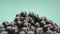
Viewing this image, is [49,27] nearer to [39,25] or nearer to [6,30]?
[39,25]

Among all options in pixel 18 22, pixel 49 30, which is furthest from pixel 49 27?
pixel 18 22

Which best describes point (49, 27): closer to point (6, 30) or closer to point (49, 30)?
point (49, 30)

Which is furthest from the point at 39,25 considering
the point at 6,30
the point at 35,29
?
the point at 6,30

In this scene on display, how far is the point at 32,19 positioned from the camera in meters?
0.57

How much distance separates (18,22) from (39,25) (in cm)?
8

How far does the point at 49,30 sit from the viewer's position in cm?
53

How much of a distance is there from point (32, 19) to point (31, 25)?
0.11 feet

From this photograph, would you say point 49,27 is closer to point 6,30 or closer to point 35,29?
point 35,29

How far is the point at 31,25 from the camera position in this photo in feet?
1.79

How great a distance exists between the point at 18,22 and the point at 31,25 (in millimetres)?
52

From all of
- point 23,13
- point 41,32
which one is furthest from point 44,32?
point 23,13

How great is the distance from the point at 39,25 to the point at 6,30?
5.0 inches

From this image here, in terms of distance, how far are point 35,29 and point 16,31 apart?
0.08 meters

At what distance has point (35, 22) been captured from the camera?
57 centimetres
